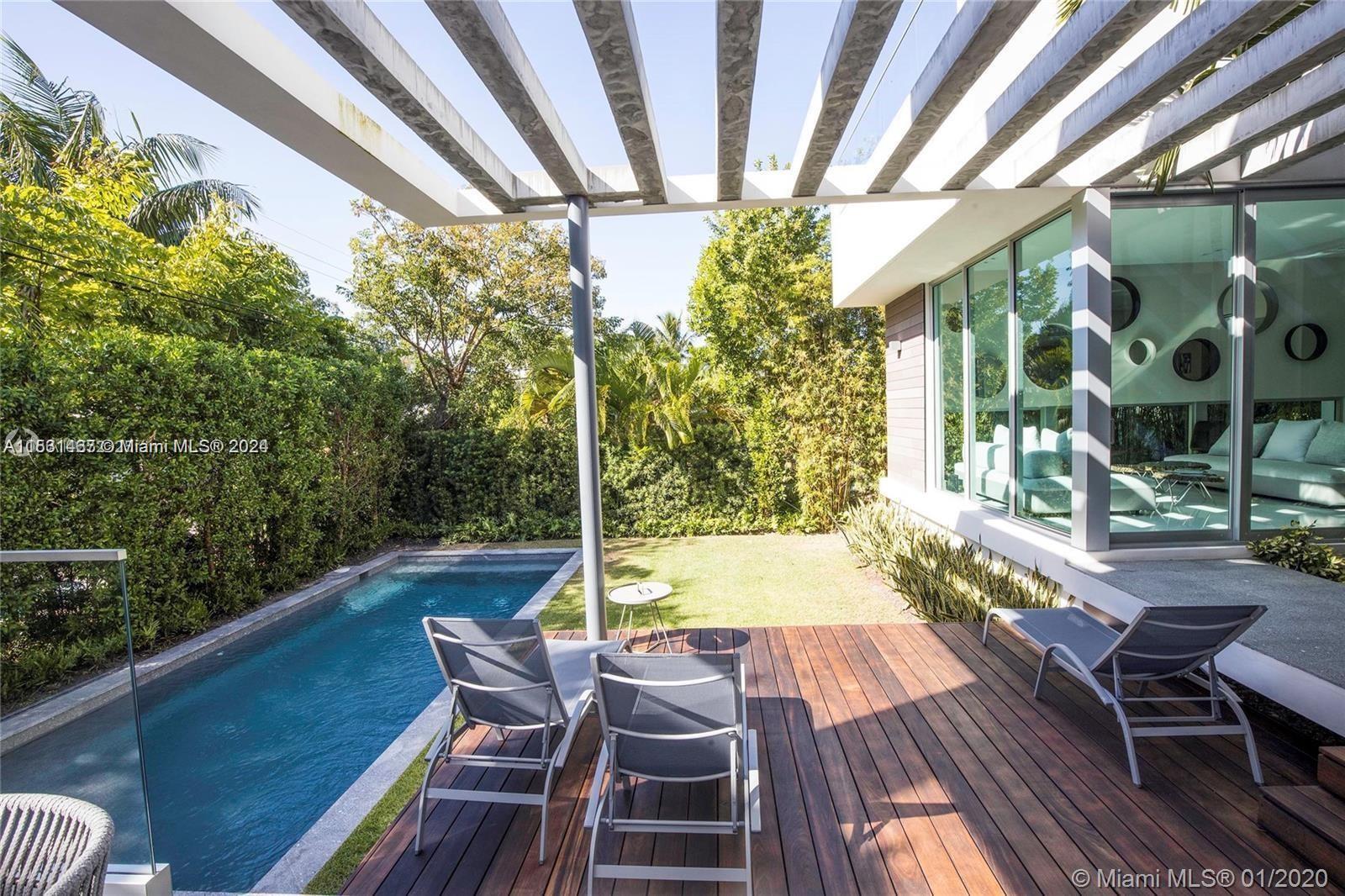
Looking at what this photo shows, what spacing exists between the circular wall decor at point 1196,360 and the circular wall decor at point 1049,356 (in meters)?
0.76

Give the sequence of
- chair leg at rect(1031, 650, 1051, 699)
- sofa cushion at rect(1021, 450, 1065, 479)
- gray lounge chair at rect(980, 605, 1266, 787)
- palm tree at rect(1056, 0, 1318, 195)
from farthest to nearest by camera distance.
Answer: sofa cushion at rect(1021, 450, 1065, 479) → chair leg at rect(1031, 650, 1051, 699) → palm tree at rect(1056, 0, 1318, 195) → gray lounge chair at rect(980, 605, 1266, 787)

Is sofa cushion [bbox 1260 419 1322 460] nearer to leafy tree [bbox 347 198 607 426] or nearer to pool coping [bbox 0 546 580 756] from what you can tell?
pool coping [bbox 0 546 580 756]

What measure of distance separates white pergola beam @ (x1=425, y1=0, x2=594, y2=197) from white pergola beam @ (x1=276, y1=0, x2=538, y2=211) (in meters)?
0.37

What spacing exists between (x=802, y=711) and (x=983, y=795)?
1103mm

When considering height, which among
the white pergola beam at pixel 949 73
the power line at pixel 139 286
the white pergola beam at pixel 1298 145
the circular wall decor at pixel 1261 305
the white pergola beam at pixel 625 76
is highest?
the power line at pixel 139 286

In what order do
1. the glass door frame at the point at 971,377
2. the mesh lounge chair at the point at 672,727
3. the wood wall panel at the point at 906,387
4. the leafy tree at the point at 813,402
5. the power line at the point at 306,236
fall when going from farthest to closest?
the power line at the point at 306,236 < the leafy tree at the point at 813,402 < the wood wall panel at the point at 906,387 < the glass door frame at the point at 971,377 < the mesh lounge chair at the point at 672,727

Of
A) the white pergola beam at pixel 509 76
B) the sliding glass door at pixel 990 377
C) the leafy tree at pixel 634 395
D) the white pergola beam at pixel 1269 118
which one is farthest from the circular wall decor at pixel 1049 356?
the leafy tree at pixel 634 395

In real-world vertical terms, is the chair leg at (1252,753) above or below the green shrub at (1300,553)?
below

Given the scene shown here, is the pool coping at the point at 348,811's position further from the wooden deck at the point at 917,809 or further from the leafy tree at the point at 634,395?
the leafy tree at the point at 634,395

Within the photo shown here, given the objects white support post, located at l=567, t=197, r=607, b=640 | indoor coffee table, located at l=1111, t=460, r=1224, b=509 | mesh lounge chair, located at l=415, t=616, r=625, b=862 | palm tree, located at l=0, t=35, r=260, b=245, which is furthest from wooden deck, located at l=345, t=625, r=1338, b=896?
palm tree, located at l=0, t=35, r=260, b=245

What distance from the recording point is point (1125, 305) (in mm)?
5121

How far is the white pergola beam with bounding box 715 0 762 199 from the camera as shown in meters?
2.44

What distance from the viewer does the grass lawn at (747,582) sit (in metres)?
6.77

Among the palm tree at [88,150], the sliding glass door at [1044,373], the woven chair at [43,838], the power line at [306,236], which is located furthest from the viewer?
the power line at [306,236]
